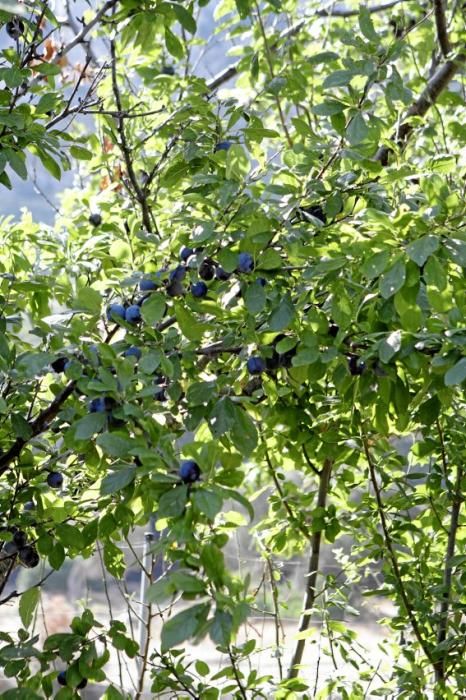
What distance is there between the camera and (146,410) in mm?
1146

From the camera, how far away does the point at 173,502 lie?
37.8 inches

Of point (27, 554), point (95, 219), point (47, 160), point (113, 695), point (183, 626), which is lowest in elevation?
point (183, 626)

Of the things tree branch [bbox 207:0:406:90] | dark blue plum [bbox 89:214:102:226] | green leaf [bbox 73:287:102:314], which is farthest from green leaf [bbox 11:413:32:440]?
tree branch [bbox 207:0:406:90]

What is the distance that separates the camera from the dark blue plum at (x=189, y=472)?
0.98 metres

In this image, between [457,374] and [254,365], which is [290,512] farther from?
[457,374]

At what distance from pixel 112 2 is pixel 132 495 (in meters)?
0.89

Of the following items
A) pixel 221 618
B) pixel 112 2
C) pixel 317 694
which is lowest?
pixel 221 618

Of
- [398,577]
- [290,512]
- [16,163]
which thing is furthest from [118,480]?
[290,512]

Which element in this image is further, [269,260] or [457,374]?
[269,260]

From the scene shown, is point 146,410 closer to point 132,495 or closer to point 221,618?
point 132,495

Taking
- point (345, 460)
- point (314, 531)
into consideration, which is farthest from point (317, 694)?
point (345, 460)

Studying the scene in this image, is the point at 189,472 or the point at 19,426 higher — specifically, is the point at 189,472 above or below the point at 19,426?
below

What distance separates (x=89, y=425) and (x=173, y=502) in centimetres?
18

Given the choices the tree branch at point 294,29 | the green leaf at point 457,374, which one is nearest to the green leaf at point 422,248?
the green leaf at point 457,374
